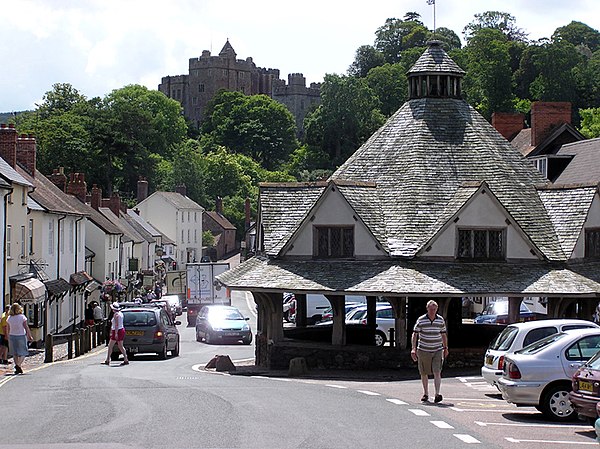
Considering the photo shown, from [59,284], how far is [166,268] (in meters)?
51.8

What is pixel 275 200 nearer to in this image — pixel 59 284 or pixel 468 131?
pixel 468 131

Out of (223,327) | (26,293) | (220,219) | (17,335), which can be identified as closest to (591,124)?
(220,219)

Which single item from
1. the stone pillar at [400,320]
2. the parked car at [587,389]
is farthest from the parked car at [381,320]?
the parked car at [587,389]

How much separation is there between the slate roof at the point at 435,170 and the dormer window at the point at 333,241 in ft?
4.17

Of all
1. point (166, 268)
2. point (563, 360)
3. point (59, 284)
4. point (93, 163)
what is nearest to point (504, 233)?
point (563, 360)

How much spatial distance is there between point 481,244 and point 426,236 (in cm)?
171

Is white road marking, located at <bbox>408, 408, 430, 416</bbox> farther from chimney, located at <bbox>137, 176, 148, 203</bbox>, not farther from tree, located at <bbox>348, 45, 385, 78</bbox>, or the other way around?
tree, located at <bbox>348, 45, 385, 78</bbox>

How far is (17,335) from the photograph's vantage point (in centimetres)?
2645

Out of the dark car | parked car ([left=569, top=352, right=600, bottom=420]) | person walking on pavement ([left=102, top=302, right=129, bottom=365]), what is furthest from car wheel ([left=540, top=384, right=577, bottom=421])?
the dark car

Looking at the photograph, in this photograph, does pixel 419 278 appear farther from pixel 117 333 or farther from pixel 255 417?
pixel 255 417

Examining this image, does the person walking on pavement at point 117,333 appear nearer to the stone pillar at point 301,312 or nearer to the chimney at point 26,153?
the stone pillar at point 301,312

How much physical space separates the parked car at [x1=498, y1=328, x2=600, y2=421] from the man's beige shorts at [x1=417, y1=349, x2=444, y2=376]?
68.7 inches

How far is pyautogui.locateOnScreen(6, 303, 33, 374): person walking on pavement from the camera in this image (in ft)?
86.4

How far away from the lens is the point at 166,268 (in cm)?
10019
